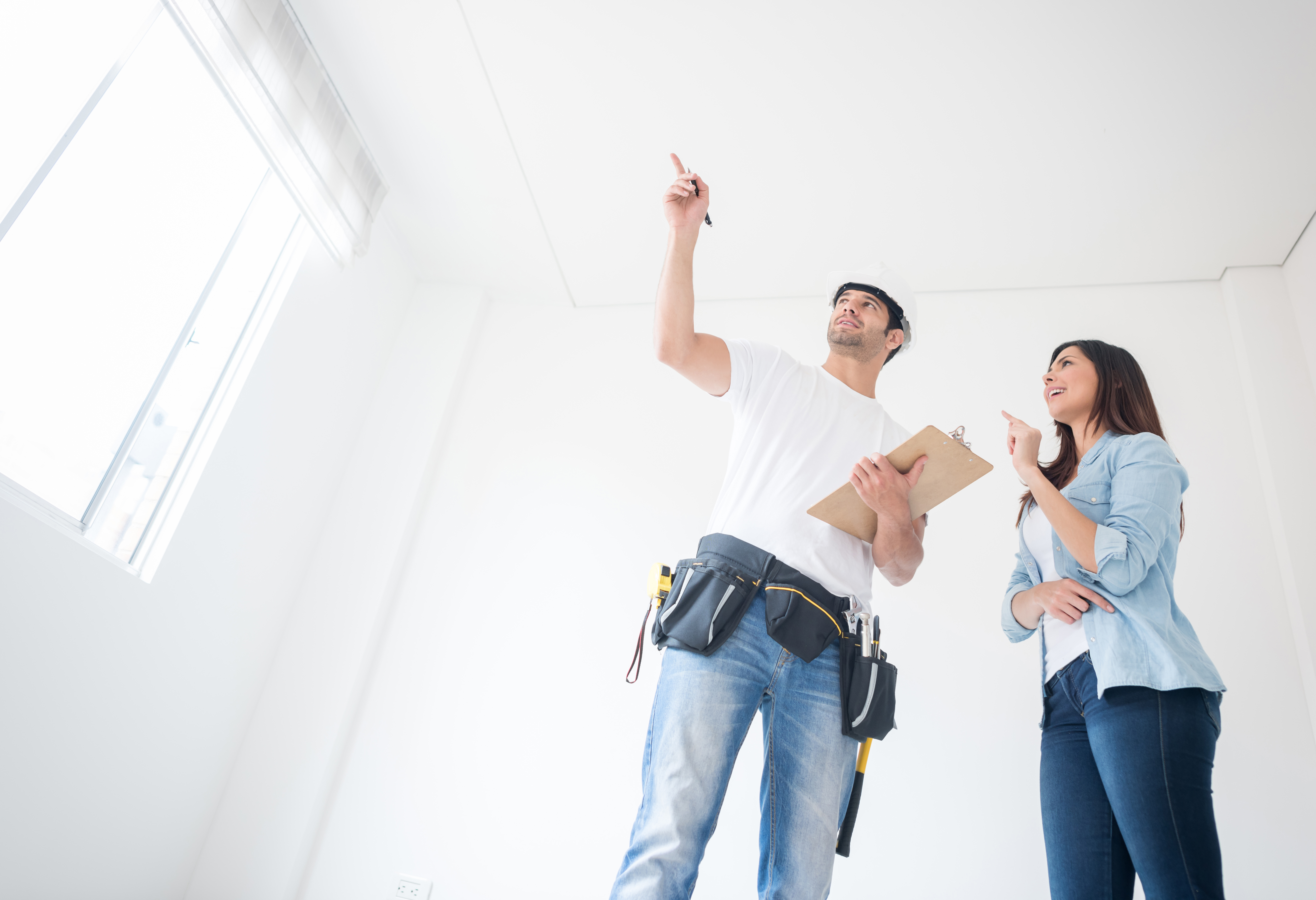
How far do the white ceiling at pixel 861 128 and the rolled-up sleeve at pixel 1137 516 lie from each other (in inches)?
48.4

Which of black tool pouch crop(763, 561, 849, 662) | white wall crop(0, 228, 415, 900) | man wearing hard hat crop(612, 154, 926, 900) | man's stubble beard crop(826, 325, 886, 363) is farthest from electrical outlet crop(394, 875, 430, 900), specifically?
man's stubble beard crop(826, 325, 886, 363)

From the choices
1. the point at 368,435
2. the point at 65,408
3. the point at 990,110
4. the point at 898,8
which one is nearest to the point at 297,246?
the point at 368,435

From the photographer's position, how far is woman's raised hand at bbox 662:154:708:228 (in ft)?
4.68

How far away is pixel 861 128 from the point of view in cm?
236

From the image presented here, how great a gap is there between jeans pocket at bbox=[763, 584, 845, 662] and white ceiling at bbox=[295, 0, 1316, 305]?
1620 mm

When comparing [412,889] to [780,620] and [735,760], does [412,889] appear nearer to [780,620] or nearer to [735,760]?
[735,760]

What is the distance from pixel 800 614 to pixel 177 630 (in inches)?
73.8

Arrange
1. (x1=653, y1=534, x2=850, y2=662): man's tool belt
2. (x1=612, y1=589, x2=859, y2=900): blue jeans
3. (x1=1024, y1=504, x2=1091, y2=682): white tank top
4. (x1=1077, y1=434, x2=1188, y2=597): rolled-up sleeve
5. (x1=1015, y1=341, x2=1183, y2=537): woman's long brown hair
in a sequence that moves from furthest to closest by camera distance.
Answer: (x1=1015, y1=341, x2=1183, y2=537): woman's long brown hair < (x1=1024, y1=504, x2=1091, y2=682): white tank top < (x1=1077, y1=434, x2=1188, y2=597): rolled-up sleeve < (x1=653, y1=534, x2=850, y2=662): man's tool belt < (x1=612, y1=589, x2=859, y2=900): blue jeans

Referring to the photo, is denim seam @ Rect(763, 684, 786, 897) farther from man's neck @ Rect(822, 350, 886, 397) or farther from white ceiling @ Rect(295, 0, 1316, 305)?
white ceiling @ Rect(295, 0, 1316, 305)

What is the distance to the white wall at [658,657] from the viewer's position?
209 centimetres

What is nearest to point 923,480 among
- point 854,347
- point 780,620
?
point 780,620

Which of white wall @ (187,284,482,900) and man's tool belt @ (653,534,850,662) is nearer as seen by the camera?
man's tool belt @ (653,534,850,662)

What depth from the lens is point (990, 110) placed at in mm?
2248

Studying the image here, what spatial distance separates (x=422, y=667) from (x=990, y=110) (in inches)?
97.8
